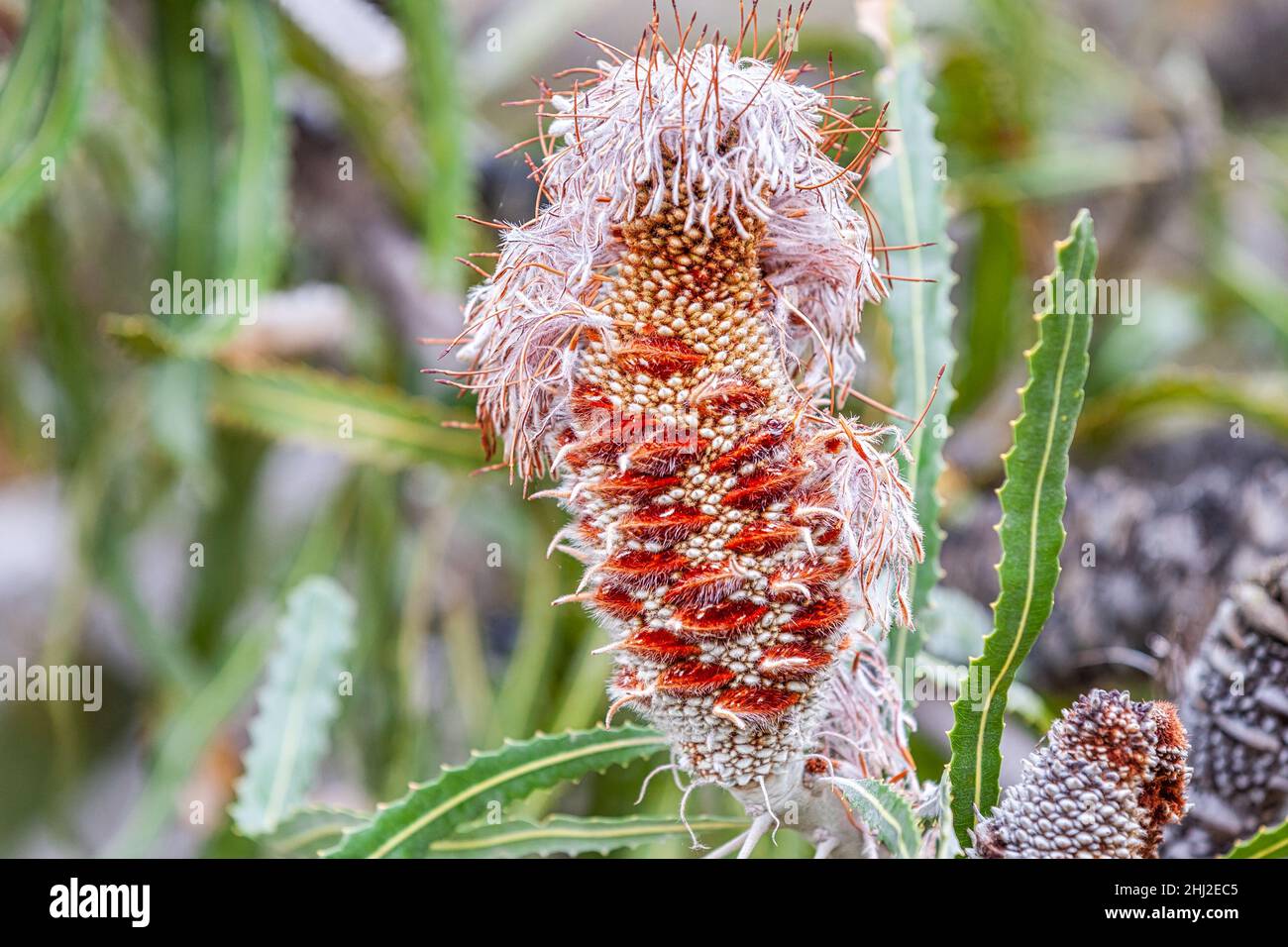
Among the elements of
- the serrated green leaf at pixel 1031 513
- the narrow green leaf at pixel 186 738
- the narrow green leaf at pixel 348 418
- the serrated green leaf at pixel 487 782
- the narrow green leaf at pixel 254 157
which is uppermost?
the narrow green leaf at pixel 254 157

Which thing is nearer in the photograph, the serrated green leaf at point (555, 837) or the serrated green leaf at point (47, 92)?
the serrated green leaf at point (555, 837)

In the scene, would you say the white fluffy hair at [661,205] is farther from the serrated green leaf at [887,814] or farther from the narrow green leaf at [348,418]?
the narrow green leaf at [348,418]

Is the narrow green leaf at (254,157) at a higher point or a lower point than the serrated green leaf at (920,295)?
higher

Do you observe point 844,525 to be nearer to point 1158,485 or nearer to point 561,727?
point 561,727

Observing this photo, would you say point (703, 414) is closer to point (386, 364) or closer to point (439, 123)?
point (439, 123)

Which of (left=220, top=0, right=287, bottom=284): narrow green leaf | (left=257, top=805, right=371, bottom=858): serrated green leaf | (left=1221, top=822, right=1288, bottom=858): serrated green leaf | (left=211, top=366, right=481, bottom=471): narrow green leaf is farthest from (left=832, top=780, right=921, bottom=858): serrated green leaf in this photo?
(left=220, top=0, right=287, bottom=284): narrow green leaf

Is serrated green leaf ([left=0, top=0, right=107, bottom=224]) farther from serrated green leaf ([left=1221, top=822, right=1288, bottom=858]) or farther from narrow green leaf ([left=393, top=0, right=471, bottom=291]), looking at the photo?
serrated green leaf ([left=1221, top=822, right=1288, bottom=858])

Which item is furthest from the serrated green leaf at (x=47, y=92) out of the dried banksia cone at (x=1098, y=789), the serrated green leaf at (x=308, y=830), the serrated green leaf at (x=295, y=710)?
the dried banksia cone at (x=1098, y=789)
